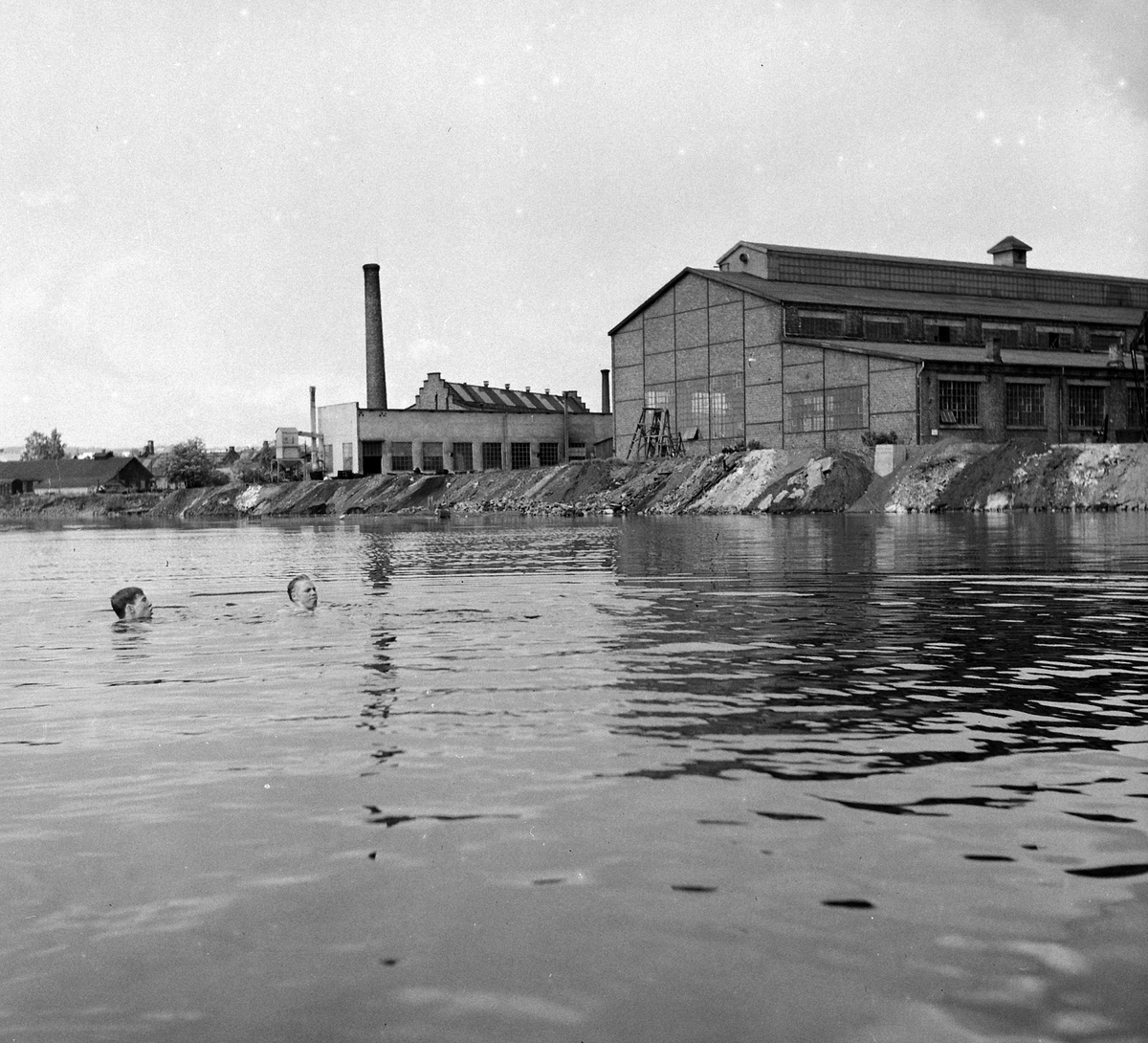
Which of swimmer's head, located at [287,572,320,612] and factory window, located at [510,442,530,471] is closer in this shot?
swimmer's head, located at [287,572,320,612]

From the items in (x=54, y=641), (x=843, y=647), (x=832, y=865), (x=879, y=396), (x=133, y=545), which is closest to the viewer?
(x=832, y=865)

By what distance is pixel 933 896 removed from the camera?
4238 millimetres

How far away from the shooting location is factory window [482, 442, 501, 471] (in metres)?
87.2

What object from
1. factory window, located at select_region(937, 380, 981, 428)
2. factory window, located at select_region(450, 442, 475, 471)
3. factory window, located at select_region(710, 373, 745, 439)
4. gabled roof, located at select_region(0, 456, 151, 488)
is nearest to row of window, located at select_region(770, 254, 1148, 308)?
factory window, located at select_region(710, 373, 745, 439)

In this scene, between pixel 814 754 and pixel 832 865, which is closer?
pixel 832 865

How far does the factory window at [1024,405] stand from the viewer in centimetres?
6394

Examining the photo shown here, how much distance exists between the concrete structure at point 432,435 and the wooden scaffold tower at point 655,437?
12.7 meters

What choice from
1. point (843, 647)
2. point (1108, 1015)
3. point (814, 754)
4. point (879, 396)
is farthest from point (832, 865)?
point (879, 396)

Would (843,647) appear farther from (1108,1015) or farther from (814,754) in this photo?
(1108,1015)

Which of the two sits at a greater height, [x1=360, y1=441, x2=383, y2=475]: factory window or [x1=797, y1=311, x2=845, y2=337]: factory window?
[x1=797, y1=311, x2=845, y2=337]: factory window

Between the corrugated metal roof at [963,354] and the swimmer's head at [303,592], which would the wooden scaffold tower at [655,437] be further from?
the swimmer's head at [303,592]

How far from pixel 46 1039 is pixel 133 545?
35397mm

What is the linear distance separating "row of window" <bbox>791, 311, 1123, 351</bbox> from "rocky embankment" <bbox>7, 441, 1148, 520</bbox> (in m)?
8.83

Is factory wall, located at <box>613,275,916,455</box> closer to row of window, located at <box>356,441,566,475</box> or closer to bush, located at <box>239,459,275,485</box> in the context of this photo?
row of window, located at <box>356,441,566,475</box>
